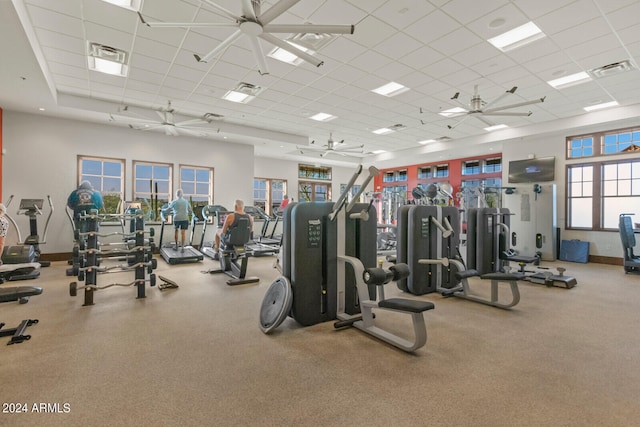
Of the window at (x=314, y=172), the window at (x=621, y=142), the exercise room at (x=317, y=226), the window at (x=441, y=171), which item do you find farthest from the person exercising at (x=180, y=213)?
the window at (x=621, y=142)

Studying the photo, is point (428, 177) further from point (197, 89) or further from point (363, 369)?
point (363, 369)

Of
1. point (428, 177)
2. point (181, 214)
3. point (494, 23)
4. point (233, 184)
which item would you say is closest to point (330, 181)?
point (428, 177)

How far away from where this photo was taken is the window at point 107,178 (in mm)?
8633

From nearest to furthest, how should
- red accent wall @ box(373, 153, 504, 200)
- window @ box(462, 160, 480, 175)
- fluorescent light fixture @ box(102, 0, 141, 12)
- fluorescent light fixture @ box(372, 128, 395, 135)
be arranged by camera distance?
fluorescent light fixture @ box(102, 0, 141, 12)
fluorescent light fixture @ box(372, 128, 395, 135)
red accent wall @ box(373, 153, 504, 200)
window @ box(462, 160, 480, 175)

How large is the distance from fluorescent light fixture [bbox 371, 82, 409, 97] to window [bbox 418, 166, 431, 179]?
7.88 meters

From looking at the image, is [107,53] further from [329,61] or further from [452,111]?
[452,111]

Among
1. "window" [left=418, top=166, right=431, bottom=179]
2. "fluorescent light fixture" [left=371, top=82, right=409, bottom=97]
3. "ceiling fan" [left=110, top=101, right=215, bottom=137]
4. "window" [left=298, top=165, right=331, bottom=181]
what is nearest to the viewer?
"fluorescent light fixture" [left=371, top=82, right=409, bottom=97]

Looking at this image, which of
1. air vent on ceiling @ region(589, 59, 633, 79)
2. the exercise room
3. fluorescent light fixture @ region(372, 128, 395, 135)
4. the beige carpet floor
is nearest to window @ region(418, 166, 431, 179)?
the exercise room

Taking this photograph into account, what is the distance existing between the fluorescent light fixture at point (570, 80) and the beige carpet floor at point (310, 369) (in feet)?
14.6

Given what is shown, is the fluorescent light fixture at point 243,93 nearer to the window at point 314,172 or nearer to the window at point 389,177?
the window at point 314,172

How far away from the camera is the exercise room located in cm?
230

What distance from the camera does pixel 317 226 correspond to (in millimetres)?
3564

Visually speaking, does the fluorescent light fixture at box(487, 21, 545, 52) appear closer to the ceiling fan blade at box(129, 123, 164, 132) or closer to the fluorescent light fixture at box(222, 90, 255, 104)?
the fluorescent light fixture at box(222, 90, 255, 104)

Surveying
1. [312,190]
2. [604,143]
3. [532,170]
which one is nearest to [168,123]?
[312,190]
